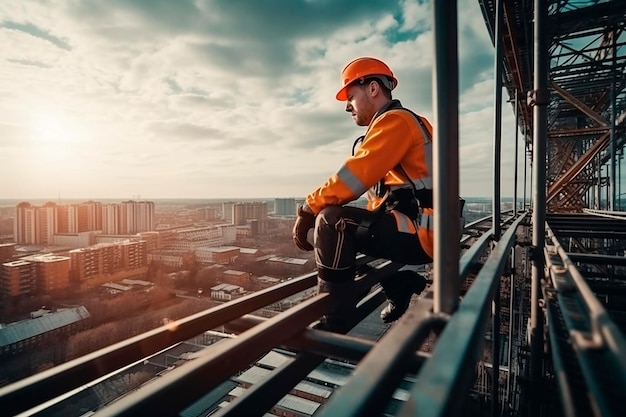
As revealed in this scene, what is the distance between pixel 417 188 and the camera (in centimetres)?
177

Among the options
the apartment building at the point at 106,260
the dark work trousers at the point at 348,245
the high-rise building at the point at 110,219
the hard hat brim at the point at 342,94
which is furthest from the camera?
the high-rise building at the point at 110,219

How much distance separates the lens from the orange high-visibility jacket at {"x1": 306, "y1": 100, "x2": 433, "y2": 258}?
62.4 inches

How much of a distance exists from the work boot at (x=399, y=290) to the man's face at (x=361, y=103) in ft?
3.22

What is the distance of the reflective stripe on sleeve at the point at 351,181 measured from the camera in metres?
1.59

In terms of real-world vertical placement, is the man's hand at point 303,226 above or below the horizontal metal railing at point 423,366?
above

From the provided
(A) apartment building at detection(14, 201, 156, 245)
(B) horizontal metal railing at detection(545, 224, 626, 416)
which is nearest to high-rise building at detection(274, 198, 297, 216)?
Answer: (A) apartment building at detection(14, 201, 156, 245)

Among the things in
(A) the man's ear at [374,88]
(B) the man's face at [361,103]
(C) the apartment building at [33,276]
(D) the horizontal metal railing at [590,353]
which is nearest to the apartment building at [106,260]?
(C) the apartment building at [33,276]

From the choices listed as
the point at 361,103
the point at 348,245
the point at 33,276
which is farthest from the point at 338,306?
the point at 33,276

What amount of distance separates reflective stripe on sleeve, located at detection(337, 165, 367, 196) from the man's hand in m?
0.33

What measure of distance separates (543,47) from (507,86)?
178 inches

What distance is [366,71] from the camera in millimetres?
2021

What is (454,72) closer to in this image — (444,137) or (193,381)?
(444,137)

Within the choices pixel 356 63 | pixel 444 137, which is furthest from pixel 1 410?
pixel 356 63

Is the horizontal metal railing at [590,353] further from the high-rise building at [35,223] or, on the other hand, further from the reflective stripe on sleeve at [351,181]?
the high-rise building at [35,223]
